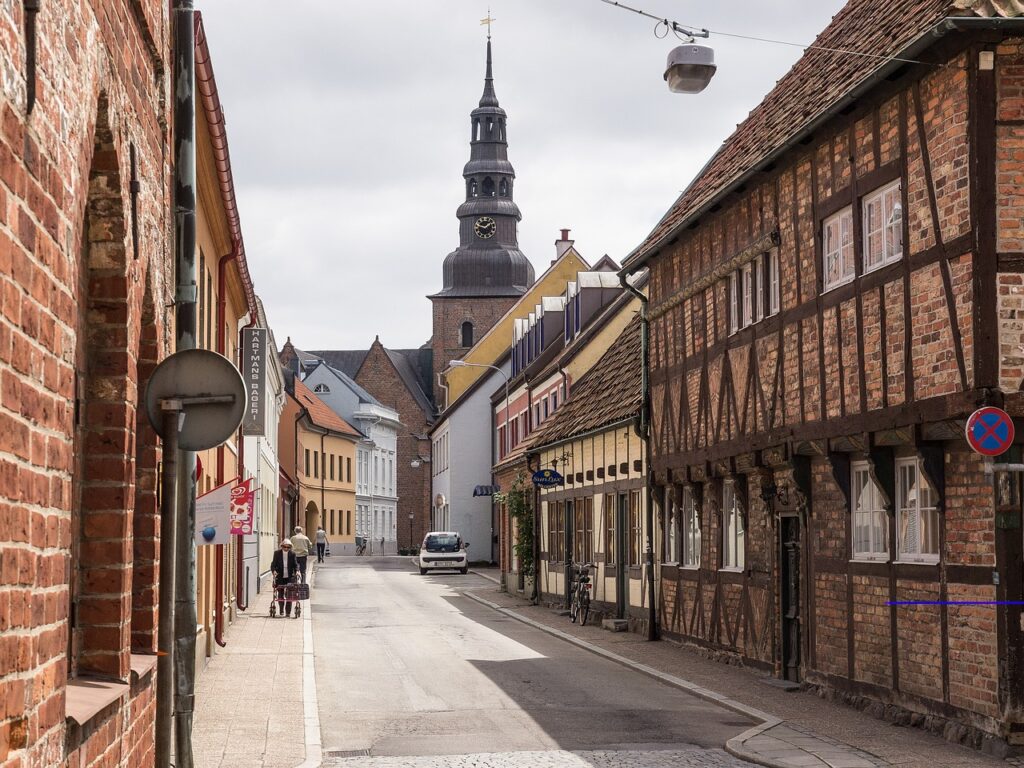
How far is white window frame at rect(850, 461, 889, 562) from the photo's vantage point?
50.8 feet

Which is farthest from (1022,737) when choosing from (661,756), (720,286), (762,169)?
(720,286)

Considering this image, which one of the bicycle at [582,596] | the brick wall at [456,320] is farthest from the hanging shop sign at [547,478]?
the brick wall at [456,320]

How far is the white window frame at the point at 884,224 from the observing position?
1480 cm

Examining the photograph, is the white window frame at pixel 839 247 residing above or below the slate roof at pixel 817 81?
below

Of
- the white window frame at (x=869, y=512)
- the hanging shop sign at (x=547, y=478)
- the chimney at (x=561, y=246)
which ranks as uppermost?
the chimney at (x=561, y=246)

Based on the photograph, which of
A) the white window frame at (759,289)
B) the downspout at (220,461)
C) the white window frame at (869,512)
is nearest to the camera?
the white window frame at (869,512)

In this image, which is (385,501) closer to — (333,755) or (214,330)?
(214,330)

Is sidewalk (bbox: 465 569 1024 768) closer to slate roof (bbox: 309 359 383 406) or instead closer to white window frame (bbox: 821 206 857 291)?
white window frame (bbox: 821 206 857 291)

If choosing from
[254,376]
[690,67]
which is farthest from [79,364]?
[254,376]

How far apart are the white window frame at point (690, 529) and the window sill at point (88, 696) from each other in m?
17.9

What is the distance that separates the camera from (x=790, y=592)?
18.8m

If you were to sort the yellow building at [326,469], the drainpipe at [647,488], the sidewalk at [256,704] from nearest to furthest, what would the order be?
the sidewalk at [256,704]
the drainpipe at [647,488]
the yellow building at [326,469]

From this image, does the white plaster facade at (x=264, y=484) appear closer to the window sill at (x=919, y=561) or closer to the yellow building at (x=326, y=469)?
the yellow building at (x=326, y=469)

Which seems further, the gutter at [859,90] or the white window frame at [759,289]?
the white window frame at [759,289]
